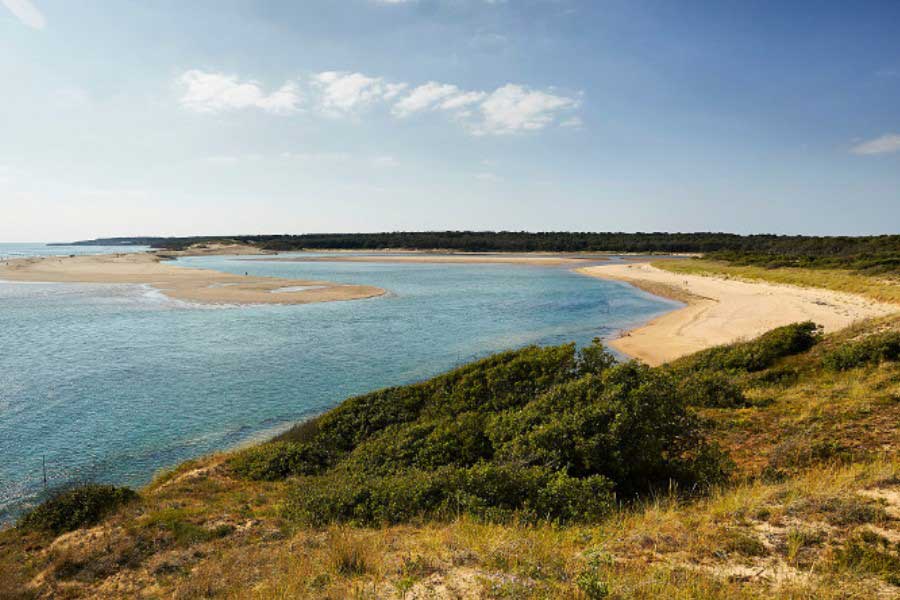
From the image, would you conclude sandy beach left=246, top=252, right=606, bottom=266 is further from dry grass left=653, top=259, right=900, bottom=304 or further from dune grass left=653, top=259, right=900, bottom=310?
dune grass left=653, top=259, right=900, bottom=310

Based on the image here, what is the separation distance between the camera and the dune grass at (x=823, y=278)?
3479 centimetres

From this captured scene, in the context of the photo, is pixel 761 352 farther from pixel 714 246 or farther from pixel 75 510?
pixel 714 246

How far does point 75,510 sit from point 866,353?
21.1m

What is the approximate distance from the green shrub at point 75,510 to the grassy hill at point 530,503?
0.05m

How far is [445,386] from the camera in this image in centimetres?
1380

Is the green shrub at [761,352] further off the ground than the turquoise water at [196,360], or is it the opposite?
the green shrub at [761,352]

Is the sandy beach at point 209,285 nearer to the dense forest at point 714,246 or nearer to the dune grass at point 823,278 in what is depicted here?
the dune grass at point 823,278

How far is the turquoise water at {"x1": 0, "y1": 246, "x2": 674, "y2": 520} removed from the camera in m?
14.6

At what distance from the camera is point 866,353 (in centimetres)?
1416

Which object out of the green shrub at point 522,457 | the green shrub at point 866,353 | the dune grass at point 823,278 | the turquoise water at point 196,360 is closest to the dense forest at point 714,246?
the dune grass at point 823,278

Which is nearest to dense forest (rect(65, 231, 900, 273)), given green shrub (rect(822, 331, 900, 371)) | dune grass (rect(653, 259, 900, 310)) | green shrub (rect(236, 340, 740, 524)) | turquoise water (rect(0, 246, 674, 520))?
dune grass (rect(653, 259, 900, 310))

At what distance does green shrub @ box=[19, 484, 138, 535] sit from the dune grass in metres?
42.8

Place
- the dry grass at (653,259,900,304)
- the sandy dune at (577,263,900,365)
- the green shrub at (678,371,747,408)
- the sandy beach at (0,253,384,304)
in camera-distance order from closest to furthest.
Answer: the green shrub at (678,371,747,408), the sandy dune at (577,263,900,365), the dry grass at (653,259,900,304), the sandy beach at (0,253,384,304)

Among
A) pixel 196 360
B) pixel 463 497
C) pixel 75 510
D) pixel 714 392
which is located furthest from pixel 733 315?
pixel 75 510
